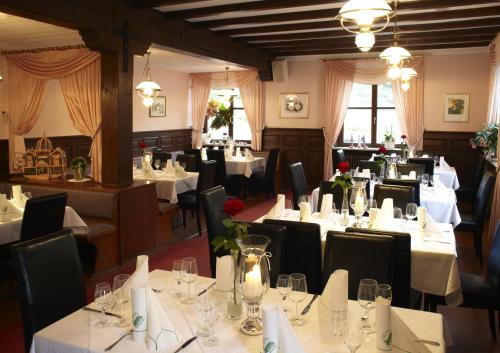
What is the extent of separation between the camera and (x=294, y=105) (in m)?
10.3

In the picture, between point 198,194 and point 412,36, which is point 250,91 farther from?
point 198,194

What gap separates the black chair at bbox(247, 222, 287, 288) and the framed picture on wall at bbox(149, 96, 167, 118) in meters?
8.12

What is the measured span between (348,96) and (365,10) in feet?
23.0

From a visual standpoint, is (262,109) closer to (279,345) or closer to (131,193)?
(131,193)

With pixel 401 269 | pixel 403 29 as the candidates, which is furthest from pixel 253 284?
pixel 403 29

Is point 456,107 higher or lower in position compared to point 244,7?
lower

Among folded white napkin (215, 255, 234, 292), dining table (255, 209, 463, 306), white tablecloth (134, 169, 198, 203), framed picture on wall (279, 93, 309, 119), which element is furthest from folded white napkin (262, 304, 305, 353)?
framed picture on wall (279, 93, 309, 119)

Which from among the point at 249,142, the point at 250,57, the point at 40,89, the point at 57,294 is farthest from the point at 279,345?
the point at 249,142

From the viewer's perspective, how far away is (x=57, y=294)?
240 cm

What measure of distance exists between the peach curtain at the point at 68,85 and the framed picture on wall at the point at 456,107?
262 inches

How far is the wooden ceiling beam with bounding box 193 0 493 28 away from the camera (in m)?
5.33

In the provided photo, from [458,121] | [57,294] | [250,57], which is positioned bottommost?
[57,294]

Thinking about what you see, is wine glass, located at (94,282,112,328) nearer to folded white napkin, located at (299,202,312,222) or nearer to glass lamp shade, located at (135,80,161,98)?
folded white napkin, located at (299,202,312,222)

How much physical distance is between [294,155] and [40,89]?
17.5ft
